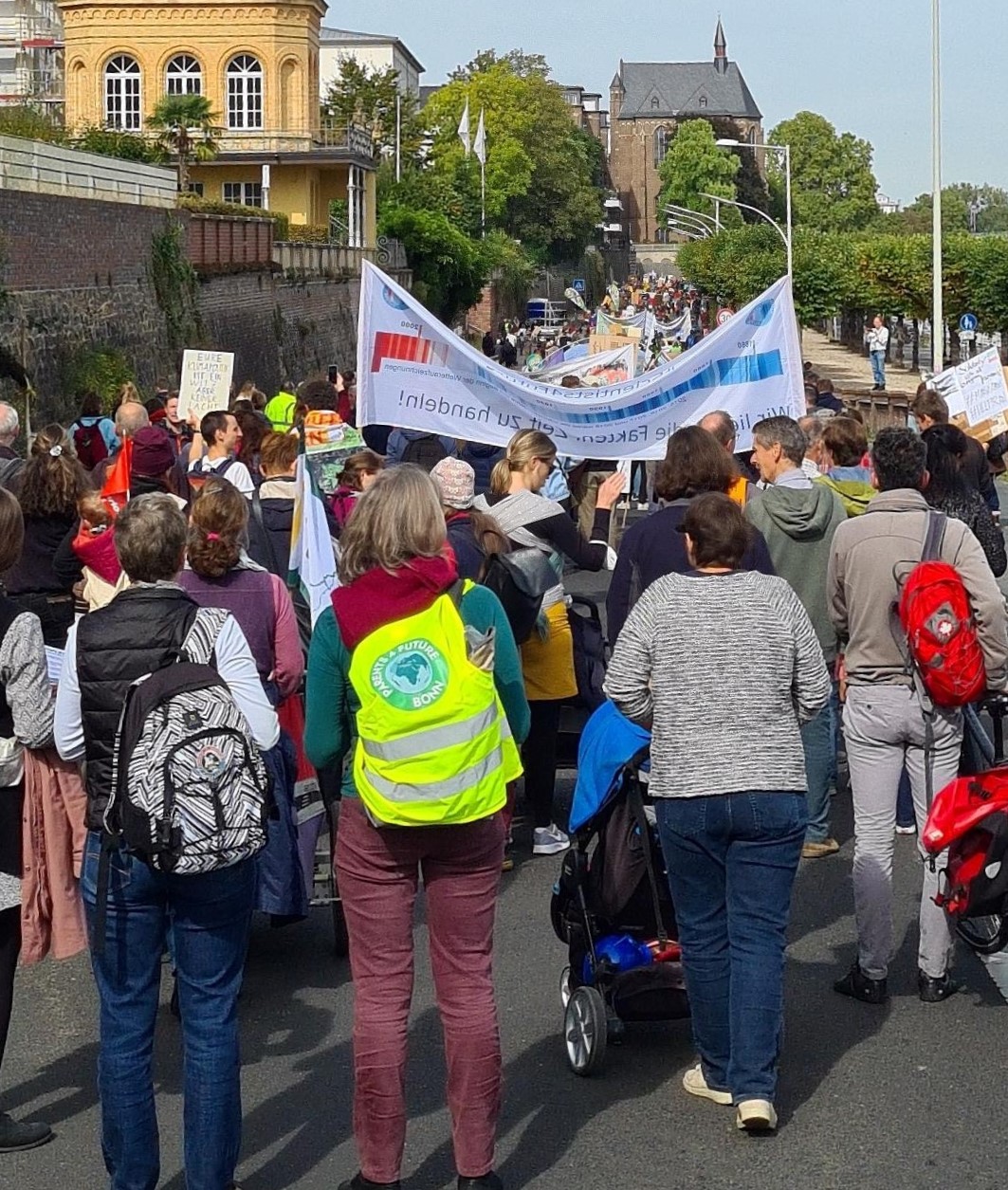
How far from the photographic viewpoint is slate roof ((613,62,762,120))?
192 m

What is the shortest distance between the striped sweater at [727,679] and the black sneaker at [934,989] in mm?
1499

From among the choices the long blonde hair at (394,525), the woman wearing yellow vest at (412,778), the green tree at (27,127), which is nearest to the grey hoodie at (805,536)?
the woman wearing yellow vest at (412,778)

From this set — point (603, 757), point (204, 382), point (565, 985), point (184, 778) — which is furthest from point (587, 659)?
point (204, 382)

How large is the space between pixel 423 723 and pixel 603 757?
4.55 ft

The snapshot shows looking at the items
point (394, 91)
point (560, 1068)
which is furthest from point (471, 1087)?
point (394, 91)

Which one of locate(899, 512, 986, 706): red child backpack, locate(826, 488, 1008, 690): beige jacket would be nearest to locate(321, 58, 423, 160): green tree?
locate(826, 488, 1008, 690): beige jacket

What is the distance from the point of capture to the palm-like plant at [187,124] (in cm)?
5884

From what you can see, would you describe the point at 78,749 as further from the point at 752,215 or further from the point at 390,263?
the point at 752,215

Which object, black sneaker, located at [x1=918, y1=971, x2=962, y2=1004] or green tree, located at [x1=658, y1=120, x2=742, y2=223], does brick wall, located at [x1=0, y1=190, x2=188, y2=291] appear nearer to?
black sneaker, located at [x1=918, y1=971, x2=962, y2=1004]

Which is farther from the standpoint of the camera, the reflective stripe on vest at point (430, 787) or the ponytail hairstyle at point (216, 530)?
the ponytail hairstyle at point (216, 530)

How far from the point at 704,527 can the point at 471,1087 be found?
1521 millimetres

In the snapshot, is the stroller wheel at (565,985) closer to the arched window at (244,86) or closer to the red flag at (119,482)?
the red flag at (119,482)

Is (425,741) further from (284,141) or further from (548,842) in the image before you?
(284,141)

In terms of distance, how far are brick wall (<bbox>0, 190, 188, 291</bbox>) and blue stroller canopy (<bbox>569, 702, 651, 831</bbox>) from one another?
20.2 meters
